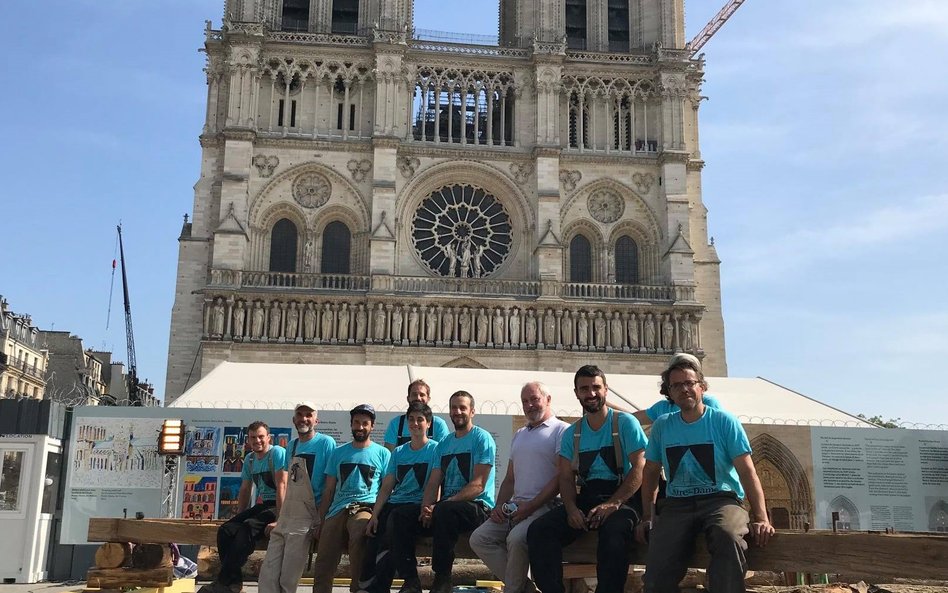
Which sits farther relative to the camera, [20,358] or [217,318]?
[20,358]

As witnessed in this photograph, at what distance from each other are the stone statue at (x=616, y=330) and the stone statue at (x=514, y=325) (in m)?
3.20

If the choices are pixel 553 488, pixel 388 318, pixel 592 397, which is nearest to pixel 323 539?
pixel 553 488

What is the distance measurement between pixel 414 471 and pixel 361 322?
23114mm

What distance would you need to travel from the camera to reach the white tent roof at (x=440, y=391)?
679 inches

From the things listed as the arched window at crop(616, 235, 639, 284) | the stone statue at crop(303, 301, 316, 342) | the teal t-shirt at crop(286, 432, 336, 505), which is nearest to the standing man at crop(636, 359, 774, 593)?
the teal t-shirt at crop(286, 432, 336, 505)

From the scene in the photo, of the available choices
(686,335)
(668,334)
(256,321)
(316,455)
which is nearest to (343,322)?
(256,321)

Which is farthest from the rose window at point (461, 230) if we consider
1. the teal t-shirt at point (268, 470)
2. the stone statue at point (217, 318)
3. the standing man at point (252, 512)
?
the teal t-shirt at point (268, 470)

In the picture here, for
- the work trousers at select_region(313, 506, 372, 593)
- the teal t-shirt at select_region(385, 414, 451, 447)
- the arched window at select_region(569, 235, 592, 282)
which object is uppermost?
the arched window at select_region(569, 235, 592, 282)

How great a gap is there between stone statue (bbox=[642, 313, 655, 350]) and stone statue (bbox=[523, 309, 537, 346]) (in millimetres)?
3748

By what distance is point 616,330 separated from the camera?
31.7 m

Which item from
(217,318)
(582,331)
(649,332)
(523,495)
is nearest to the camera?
(523,495)

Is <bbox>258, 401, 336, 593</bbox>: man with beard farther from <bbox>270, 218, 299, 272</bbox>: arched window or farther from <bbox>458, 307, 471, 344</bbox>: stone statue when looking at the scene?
<bbox>270, 218, 299, 272</bbox>: arched window

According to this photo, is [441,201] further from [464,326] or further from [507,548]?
[507,548]

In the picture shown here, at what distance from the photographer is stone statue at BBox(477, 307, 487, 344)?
31.0 meters
